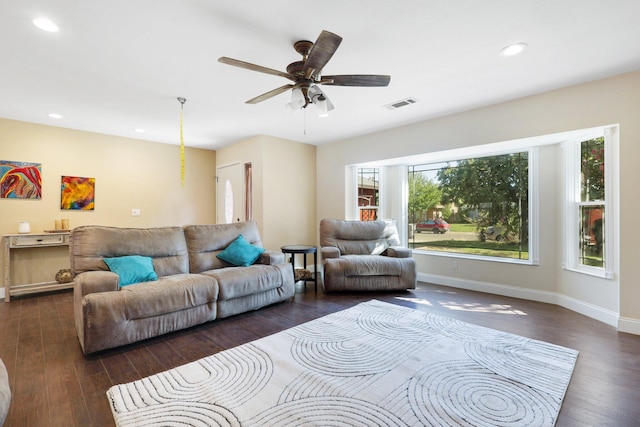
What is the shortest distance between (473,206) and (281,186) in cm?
322

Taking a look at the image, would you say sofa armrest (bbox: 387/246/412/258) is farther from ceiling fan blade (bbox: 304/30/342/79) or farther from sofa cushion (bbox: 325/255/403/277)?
ceiling fan blade (bbox: 304/30/342/79)

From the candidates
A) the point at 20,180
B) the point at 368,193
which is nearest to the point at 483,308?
the point at 368,193

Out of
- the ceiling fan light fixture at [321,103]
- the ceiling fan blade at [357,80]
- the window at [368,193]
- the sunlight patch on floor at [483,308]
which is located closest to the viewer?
the ceiling fan blade at [357,80]

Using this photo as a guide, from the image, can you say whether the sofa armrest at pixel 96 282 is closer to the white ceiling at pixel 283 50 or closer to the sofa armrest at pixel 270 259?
the sofa armrest at pixel 270 259

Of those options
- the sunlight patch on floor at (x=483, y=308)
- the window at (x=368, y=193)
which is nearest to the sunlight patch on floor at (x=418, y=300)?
the sunlight patch on floor at (x=483, y=308)

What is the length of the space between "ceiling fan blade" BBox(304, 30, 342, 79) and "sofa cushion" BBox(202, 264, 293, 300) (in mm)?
2193

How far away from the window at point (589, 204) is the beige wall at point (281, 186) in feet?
13.0

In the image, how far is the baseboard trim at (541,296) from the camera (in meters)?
3.00

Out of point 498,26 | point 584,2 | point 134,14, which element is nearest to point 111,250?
point 134,14

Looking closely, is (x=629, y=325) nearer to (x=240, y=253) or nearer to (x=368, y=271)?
(x=368, y=271)

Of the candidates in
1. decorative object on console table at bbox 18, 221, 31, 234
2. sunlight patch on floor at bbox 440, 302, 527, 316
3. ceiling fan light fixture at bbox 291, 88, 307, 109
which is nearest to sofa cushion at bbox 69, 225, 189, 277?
decorative object on console table at bbox 18, 221, 31, 234

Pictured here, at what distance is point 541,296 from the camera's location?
12.6 feet

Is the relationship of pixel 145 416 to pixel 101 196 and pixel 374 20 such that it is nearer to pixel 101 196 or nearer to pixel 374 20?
pixel 374 20

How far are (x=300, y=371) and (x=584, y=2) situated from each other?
313cm
